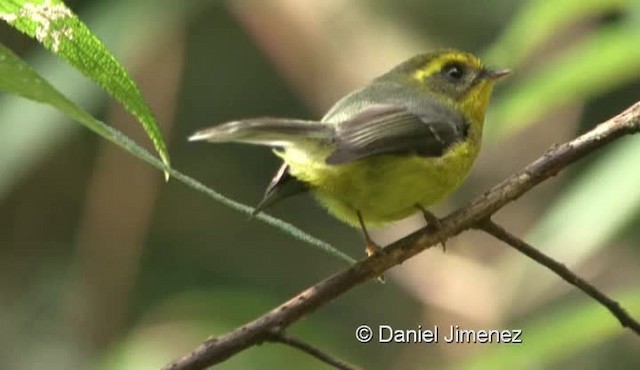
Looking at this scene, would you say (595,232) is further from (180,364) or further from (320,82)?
(320,82)

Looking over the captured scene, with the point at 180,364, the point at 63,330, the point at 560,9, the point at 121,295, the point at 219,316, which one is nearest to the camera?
the point at 180,364

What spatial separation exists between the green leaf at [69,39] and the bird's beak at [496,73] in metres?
1.76

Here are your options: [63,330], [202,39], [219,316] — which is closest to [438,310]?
[219,316]

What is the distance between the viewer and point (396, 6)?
4.82 meters

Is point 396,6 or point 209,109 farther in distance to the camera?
point 209,109

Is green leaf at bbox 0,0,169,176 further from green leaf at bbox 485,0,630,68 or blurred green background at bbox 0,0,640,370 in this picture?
green leaf at bbox 485,0,630,68

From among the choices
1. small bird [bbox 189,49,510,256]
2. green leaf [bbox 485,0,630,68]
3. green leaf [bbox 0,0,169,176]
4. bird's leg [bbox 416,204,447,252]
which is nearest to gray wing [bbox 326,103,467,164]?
small bird [bbox 189,49,510,256]

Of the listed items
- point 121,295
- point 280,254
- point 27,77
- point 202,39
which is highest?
point 202,39

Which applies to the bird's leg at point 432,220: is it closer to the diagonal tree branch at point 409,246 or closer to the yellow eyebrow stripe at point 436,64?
the diagonal tree branch at point 409,246

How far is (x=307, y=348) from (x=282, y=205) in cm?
392

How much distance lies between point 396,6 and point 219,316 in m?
2.21

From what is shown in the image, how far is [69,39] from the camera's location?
988mm

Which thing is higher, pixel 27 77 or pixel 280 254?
pixel 280 254

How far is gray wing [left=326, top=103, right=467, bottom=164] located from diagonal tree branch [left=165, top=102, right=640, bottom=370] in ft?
1.07
